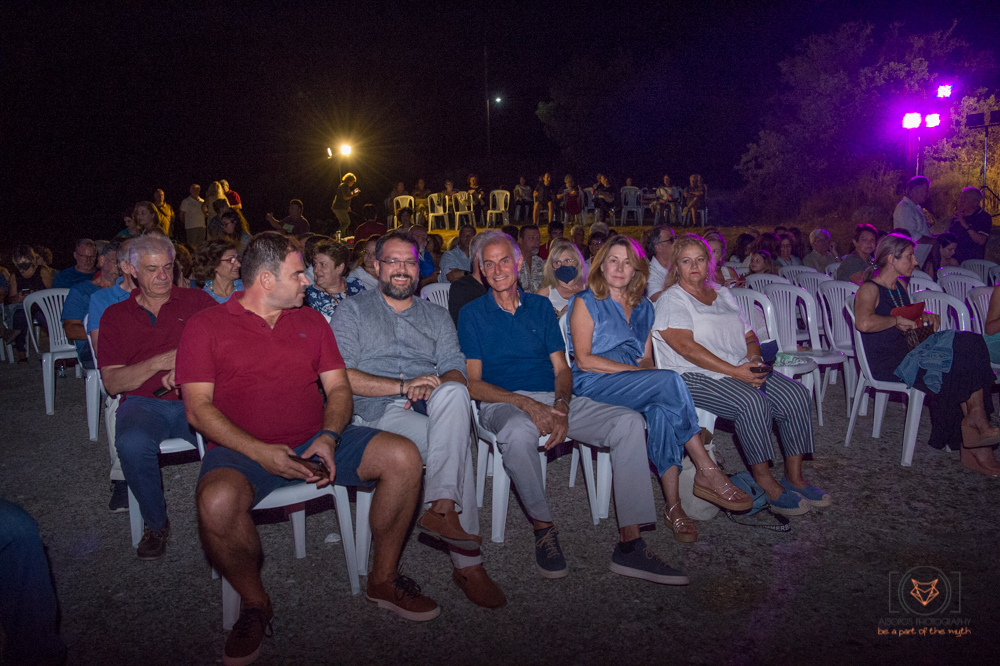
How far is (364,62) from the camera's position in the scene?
86.7 ft

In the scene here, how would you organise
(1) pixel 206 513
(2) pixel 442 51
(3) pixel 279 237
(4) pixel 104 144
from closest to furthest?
(1) pixel 206 513, (3) pixel 279 237, (4) pixel 104 144, (2) pixel 442 51

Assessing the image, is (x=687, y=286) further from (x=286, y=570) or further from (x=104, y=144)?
(x=104, y=144)

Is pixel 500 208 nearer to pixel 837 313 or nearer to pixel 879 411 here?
pixel 837 313

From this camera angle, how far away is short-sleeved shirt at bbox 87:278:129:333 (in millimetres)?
3863

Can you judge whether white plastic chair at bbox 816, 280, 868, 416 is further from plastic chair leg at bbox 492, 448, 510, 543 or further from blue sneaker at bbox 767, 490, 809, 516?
plastic chair leg at bbox 492, 448, 510, 543

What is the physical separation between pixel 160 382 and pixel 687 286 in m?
2.99

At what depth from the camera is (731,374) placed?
364 cm

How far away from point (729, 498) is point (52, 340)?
582 centimetres

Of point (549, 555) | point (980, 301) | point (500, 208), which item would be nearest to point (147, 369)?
point (549, 555)

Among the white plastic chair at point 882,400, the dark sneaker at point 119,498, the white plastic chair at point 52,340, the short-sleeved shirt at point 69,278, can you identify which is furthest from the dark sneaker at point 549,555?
the short-sleeved shirt at point 69,278

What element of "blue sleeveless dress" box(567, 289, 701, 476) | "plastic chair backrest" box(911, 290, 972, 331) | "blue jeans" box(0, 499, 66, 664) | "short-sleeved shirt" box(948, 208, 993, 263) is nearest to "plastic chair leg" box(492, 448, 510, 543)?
"blue sleeveless dress" box(567, 289, 701, 476)

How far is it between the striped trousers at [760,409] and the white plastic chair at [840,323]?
1677mm

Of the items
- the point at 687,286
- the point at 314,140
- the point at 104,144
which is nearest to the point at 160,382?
the point at 687,286

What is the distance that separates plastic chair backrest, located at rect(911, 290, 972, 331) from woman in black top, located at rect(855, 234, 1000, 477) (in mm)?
339
